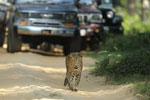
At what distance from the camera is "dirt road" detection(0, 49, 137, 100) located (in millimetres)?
7969

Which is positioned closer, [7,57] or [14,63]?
[14,63]

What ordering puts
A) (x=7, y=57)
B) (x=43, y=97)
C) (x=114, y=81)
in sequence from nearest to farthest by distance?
(x=43, y=97) → (x=114, y=81) → (x=7, y=57)

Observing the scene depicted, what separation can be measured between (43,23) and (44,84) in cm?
562

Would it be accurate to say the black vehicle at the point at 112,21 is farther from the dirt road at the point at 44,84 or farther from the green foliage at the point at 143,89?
the green foliage at the point at 143,89

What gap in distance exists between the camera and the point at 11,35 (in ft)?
48.8

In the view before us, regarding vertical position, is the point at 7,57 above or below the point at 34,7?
below

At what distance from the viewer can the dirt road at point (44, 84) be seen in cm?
797

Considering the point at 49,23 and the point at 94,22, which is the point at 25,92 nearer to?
the point at 49,23

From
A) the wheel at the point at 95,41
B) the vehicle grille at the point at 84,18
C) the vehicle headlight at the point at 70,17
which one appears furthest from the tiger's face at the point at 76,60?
the vehicle grille at the point at 84,18

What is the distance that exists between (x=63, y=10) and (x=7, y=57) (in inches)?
90.1

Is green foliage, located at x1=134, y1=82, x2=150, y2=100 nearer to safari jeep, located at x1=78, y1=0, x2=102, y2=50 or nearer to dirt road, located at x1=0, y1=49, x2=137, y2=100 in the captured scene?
dirt road, located at x1=0, y1=49, x2=137, y2=100

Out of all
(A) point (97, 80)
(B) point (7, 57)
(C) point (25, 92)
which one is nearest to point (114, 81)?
(A) point (97, 80)

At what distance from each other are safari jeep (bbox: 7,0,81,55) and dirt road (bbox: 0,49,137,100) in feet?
3.74

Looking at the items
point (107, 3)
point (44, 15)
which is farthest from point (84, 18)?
point (107, 3)
